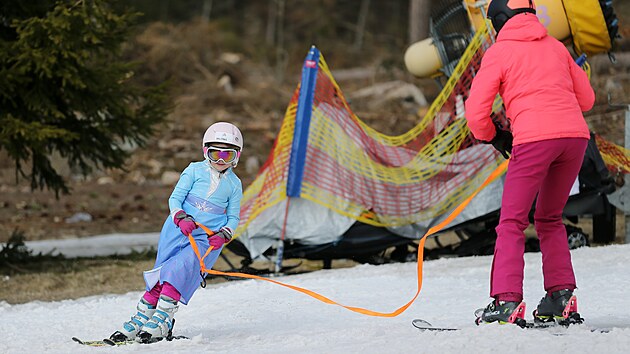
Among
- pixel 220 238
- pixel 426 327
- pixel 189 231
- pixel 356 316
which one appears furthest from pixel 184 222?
pixel 356 316

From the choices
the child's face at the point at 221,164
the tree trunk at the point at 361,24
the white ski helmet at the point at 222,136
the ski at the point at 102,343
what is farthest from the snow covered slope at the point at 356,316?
the tree trunk at the point at 361,24

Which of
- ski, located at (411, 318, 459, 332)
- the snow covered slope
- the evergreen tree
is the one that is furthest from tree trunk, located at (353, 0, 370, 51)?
ski, located at (411, 318, 459, 332)

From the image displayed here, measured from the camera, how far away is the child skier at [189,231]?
5.21 metres

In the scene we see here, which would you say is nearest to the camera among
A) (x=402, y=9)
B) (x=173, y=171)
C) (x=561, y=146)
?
(x=561, y=146)

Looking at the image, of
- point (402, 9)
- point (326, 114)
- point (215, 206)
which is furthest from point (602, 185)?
point (402, 9)

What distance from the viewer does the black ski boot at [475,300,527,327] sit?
4859mm

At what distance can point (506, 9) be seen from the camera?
5215 millimetres

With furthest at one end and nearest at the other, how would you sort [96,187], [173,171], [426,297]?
[173,171] → [96,187] → [426,297]

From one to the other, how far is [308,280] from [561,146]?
3441 millimetres

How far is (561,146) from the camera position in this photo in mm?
4902

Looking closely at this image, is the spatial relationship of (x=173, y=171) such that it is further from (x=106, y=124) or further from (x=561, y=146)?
(x=561, y=146)

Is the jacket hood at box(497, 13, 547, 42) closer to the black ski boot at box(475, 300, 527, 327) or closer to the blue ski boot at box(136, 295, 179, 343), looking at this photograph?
the black ski boot at box(475, 300, 527, 327)

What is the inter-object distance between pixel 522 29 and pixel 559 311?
4.99 ft

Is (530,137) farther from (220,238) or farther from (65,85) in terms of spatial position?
(65,85)
